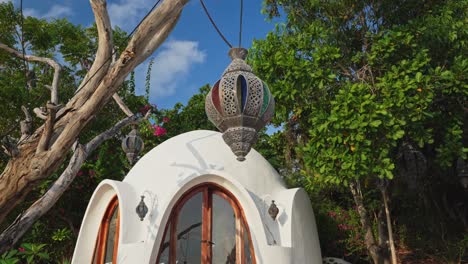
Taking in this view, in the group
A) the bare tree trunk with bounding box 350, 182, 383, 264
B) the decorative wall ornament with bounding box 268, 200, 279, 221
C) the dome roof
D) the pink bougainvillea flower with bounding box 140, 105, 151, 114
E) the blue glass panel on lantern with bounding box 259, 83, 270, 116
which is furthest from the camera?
the pink bougainvillea flower with bounding box 140, 105, 151, 114

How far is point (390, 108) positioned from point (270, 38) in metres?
3.34

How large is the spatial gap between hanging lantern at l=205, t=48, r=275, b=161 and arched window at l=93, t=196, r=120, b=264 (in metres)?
4.56

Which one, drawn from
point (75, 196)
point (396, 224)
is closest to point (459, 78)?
point (396, 224)

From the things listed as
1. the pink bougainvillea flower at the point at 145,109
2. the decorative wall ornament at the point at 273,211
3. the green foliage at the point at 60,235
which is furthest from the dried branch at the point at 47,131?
the pink bougainvillea flower at the point at 145,109

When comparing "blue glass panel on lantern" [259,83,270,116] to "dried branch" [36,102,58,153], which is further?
"blue glass panel on lantern" [259,83,270,116]

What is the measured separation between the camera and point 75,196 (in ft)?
41.7

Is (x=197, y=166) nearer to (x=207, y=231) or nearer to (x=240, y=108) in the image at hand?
(x=207, y=231)

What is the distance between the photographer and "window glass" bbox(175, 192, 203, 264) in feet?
22.3

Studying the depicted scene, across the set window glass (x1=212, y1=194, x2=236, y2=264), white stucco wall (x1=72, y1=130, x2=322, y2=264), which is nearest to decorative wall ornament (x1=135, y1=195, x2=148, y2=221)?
white stucco wall (x1=72, y1=130, x2=322, y2=264)

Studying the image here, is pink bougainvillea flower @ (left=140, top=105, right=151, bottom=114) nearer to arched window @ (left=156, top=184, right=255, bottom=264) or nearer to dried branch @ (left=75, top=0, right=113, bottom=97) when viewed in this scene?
arched window @ (left=156, top=184, right=255, bottom=264)

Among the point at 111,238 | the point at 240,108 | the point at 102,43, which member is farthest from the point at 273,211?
the point at 102,43

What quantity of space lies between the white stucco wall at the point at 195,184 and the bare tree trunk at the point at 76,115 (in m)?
3.35

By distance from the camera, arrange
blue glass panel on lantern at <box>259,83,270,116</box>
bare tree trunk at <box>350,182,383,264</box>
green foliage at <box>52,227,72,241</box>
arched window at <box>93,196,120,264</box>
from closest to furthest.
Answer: blue glass panel on lantern at <box>259,83,270,116</box> < arched window at <box>93,196,120,264</box> < bare tree trunk at <box>350,182,383,264</box> < green foliage at <box>52,227,72,241</box>

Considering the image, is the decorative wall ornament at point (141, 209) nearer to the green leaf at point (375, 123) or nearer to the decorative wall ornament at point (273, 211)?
the decorative wall ornament at point (273, 211)
